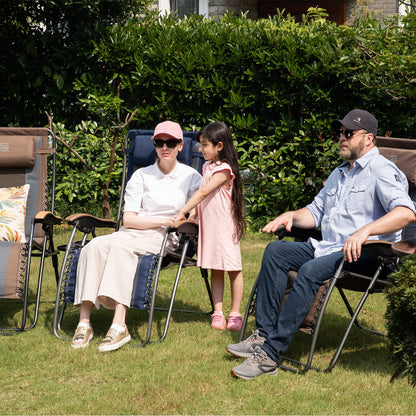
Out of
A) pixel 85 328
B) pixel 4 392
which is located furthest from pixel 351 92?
pixel 4 392

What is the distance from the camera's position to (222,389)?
3354mm

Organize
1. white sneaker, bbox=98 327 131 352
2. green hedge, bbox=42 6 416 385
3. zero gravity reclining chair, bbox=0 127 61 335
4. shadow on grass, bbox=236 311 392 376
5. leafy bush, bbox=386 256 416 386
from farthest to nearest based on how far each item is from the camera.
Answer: green hedge, bbox=42 6 416 385
zero gravity reclining chair, bbox=0 127 61 335
white sneaker, bbox=98 327 131 352
shadow on grass, bbox=236 311 392 376
leafy bush, bbox=386 256 416 386

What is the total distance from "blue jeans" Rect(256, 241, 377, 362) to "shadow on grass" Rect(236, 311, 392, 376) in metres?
0.27

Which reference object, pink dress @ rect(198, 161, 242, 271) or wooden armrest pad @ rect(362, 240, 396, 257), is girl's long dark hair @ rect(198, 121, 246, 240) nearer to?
pink dress @ rect(198, 161, 242, 271)

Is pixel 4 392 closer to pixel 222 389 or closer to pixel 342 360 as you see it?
pixel 222 389

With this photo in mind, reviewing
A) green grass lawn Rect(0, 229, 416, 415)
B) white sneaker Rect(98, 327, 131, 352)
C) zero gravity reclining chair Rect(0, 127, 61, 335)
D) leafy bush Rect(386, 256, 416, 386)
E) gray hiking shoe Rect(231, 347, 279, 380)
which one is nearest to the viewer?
green grass lawn Rect(0, 229, 416, 415)

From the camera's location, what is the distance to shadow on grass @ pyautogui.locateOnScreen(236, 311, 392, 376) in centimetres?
375

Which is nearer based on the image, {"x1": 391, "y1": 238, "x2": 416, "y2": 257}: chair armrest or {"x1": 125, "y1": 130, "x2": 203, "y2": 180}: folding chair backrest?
{"x1": 391, "y1": 238, "x2": 416, "y2": 257}: chair armrest

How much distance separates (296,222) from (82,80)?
15.5 feet

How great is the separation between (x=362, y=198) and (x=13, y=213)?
8.25ft

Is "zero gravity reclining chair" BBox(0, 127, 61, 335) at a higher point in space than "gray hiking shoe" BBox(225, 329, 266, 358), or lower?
higher

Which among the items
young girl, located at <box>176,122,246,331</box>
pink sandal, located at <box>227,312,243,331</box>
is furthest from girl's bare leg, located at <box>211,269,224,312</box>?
pink sandal, located at <box>227,312,243,331</box>

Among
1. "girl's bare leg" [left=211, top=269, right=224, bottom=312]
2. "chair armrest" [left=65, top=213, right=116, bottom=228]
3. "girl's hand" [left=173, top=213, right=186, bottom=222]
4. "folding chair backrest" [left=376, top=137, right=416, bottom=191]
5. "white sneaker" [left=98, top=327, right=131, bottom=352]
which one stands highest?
"folding chair backrest" [left=376, top=137, right=416, bottom=191]

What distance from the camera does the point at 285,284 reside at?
12.5 ft
